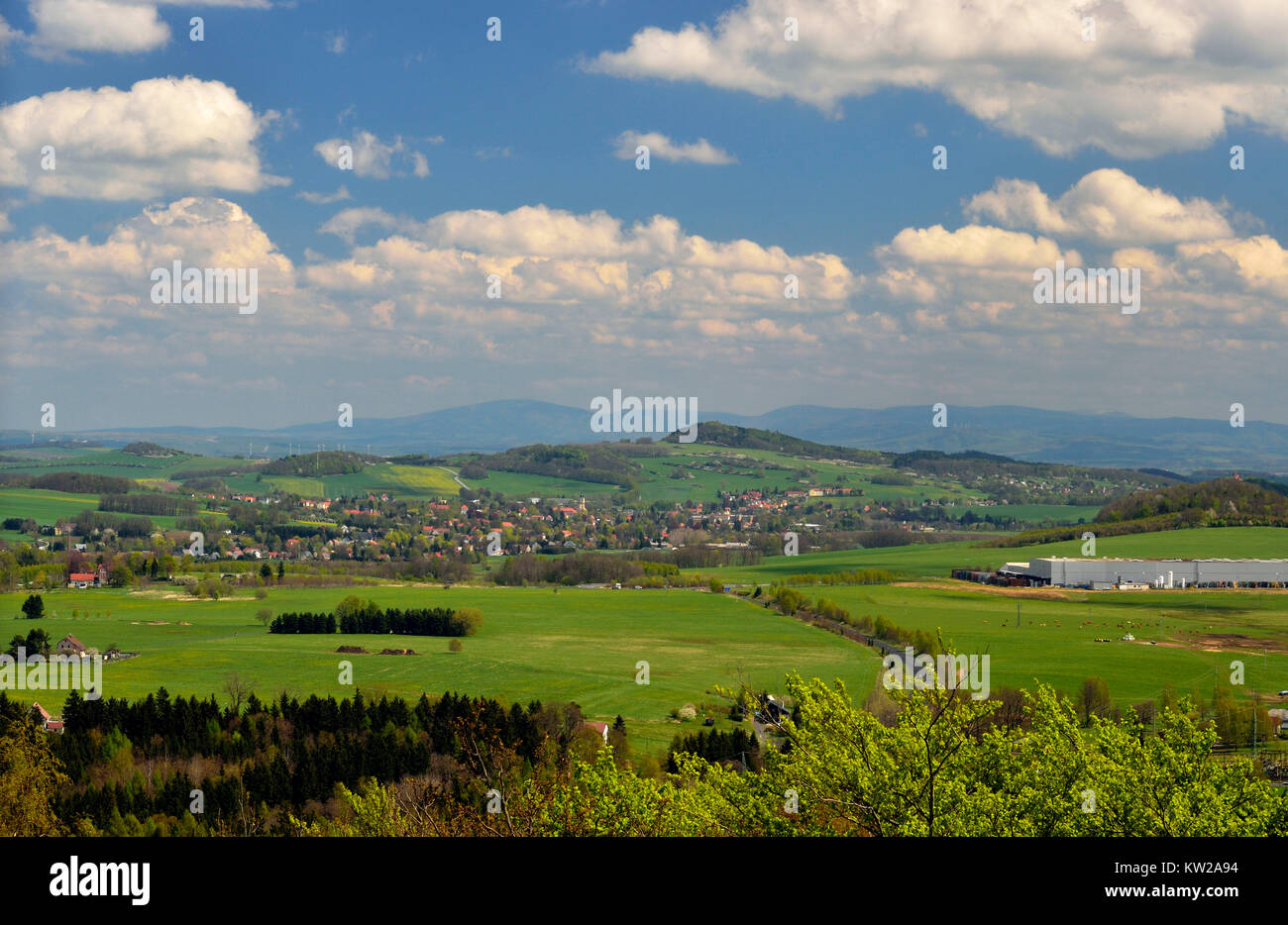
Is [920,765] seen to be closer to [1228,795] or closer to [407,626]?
[1228,795]

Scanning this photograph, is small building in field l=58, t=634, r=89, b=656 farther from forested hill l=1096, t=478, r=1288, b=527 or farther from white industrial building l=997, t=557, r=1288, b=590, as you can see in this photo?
forested hill l=1096, t=478, r=1288, b=527

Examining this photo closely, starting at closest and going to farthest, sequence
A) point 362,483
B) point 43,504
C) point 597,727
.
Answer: point 597,727
point 43,504
point 362,483

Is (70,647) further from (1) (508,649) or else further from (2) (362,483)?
(2) (362,483)

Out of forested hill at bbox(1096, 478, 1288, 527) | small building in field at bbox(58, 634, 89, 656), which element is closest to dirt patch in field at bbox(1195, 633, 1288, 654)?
forested hill at bbox(1096, 478, 1288, 527)

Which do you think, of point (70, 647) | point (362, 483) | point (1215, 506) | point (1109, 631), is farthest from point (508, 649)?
point (362, 483)

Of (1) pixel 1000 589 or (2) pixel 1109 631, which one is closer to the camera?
(2) pixel 1109 631

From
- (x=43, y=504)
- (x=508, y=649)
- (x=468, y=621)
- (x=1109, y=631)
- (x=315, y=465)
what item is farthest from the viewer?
(x=315, y=465)

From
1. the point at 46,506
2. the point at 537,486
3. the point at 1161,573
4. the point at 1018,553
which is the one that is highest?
the point at 537,486
